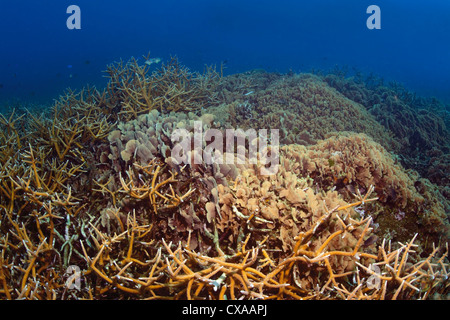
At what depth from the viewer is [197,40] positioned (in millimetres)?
72938

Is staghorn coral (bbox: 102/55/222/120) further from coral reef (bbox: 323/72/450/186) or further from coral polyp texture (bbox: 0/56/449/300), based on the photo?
coral reef (bbox: 323/72/450/186)

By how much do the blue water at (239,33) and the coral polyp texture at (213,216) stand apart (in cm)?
5585

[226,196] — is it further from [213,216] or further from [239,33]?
[239,33]

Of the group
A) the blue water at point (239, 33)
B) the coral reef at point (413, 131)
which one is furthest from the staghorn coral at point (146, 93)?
the blue water at point (239, 33)

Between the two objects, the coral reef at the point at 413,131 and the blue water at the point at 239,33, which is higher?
the blue water at the point at 239,33

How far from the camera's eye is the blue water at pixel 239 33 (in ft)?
202

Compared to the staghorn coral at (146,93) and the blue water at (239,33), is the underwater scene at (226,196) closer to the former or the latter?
the staghorn coral at (146,93)

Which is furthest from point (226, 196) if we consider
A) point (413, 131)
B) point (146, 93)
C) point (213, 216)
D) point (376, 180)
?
point (413, 131)

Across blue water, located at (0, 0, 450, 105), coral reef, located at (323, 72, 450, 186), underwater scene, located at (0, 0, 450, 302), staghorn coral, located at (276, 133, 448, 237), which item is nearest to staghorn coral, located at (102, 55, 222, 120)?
underwater scene, located at (0, 0, 450, 302)

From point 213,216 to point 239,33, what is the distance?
288ft

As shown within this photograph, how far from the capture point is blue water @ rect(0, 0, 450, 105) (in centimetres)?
6166

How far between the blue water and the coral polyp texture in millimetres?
55854
